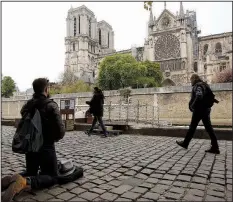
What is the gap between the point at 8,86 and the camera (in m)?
53.6

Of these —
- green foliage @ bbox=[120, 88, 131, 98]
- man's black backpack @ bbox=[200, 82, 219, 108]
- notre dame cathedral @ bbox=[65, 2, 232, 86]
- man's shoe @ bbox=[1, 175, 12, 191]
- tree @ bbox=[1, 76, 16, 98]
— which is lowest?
man's shoe @ bbox=[1, 175, 12, 191]

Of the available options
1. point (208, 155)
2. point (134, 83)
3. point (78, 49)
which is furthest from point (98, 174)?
point (78, 49)

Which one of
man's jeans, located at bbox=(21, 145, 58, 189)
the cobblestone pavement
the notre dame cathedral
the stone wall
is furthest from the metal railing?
the notre dame cathedral

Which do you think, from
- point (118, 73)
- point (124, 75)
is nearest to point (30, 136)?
point (124, 75)

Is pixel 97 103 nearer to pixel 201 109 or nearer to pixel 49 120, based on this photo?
pixel 201 109

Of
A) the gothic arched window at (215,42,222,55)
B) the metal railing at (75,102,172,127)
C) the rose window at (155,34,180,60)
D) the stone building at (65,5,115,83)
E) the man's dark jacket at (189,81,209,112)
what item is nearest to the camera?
the man's dark jacket at (189,81,209,112)

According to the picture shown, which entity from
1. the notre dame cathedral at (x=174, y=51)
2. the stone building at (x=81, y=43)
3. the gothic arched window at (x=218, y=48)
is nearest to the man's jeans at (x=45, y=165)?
the notre dame cathedral at (x=174, y=51)

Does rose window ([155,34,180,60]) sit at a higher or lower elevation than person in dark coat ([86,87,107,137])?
higher

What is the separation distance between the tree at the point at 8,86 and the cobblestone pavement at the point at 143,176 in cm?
5206

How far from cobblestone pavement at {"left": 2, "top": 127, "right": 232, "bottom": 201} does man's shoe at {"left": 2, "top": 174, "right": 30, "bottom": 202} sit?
0.60 ft

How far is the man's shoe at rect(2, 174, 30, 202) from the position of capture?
2516mm

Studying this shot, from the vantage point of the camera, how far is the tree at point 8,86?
52787 millimetres

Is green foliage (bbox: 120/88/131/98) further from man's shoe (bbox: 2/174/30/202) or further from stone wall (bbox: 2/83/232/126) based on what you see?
man's shoe (bbox: 2/174/30/202)

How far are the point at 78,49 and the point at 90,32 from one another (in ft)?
32.1
